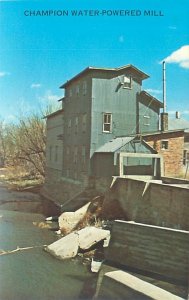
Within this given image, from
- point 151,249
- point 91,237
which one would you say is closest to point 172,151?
point 91,237

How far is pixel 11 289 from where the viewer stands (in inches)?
281

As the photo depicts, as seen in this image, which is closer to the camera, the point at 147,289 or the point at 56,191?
the point at 147,289

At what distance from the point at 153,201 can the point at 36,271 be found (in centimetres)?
373

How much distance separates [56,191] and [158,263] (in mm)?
4998

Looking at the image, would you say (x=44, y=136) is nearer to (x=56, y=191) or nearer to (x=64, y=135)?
(x=64, y=135)

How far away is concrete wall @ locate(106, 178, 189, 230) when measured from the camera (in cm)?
872

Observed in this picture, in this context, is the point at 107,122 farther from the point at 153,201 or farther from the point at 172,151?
the point at 153,201

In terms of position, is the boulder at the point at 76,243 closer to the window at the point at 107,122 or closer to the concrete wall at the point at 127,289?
the concrete wall at the point at 127,289

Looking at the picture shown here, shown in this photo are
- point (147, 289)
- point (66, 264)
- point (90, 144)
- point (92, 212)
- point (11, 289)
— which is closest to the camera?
point (147, 289)

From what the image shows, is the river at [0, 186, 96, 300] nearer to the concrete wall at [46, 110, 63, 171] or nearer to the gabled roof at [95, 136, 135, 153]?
the concrete wall at [46, 110, 63, 171]

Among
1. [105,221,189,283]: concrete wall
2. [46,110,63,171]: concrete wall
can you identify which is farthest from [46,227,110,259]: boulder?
[46,110,63,171]: concrete wall

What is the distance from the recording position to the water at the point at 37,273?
715 cm

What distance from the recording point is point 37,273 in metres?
8.22

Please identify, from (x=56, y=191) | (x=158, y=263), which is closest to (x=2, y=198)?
(x=56, y=191)
